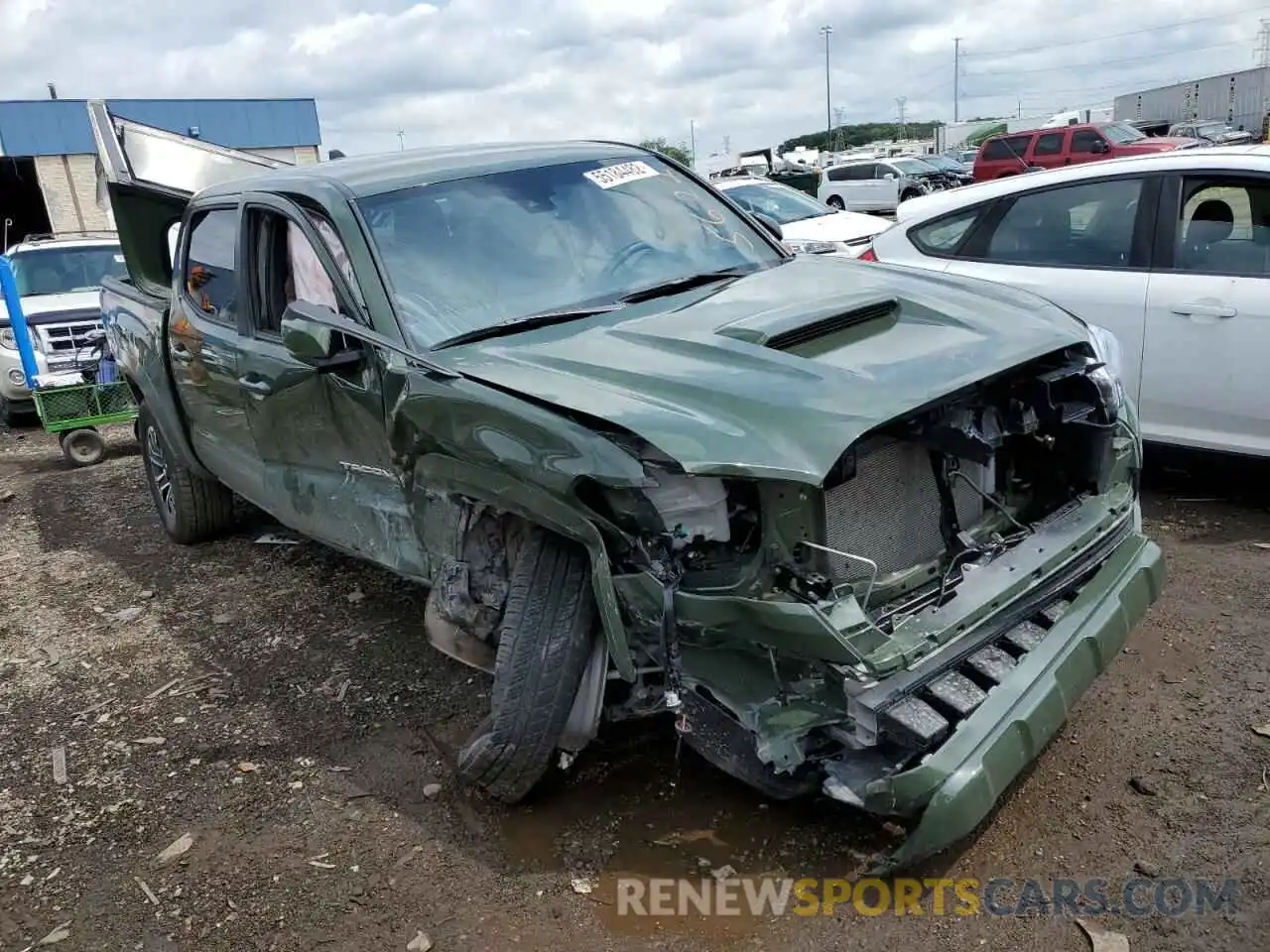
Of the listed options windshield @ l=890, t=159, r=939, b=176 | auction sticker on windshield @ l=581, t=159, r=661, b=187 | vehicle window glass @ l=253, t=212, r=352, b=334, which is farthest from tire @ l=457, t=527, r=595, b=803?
→ windshield @ l=890, t=159, r=939, b=176

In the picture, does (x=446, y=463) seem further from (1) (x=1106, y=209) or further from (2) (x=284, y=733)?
(1) (x=1106, y=209)

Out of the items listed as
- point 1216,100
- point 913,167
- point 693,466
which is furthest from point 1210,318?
point 1216,100

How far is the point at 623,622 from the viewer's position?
105 inches

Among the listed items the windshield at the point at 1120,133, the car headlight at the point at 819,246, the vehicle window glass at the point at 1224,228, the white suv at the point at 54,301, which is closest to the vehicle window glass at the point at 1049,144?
the windshield at the point at 1120,133

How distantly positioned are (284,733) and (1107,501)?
2.94 metres

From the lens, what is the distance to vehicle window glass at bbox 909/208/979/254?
5.67 m

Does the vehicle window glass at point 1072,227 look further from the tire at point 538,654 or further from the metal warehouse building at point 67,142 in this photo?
the metal warehouse building at point 67,142

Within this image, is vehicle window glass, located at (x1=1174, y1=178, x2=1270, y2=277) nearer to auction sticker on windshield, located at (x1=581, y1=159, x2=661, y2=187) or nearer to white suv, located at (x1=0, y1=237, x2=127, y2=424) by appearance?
auction sticker on windshield, located at (x1=581, y1=159, x2=661, y2=187)

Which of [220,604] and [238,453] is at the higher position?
[238,453]

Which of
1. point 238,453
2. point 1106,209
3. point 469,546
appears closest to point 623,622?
point 469,546

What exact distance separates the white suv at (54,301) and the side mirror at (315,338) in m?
6.61

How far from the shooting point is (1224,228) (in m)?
4.84

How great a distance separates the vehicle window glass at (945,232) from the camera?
567 cm

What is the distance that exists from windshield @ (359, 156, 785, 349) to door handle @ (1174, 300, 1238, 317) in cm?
198
